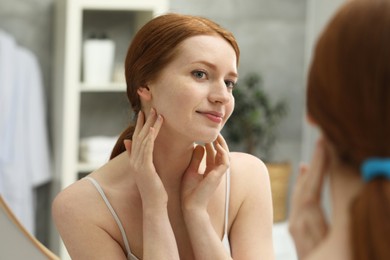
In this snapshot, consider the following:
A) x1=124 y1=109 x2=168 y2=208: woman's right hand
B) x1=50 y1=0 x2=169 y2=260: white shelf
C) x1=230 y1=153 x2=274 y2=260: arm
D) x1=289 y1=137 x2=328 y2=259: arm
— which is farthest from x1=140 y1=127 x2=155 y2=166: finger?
x1=50 y1=0 x2=169 y2=260: white shelf

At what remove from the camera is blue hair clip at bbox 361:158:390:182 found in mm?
492

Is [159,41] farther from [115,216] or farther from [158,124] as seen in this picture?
[115,216]

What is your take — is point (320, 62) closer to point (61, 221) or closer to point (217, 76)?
point (217, 76)

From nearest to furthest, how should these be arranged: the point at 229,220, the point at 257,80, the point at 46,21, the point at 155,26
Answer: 1. the point at 155,26
2. the point at 229,220
3. the point at 46,21
4. the point at 257,80

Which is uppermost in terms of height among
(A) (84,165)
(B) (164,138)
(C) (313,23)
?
(B) (164,138)

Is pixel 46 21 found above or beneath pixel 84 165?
above

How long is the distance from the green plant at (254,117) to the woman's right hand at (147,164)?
4.22 feet

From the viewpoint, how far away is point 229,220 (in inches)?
37.1

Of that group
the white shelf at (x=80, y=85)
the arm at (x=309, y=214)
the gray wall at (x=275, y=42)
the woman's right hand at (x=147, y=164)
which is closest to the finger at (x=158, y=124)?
the woman's right hand at (x=147, y=164)

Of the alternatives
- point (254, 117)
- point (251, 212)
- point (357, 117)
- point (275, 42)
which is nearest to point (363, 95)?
point (357, 117)

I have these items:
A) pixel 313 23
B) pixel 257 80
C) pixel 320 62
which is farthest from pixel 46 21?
pixel 320 62

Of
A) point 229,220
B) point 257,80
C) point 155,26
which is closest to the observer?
point 155,26

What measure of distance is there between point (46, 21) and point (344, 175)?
139cm

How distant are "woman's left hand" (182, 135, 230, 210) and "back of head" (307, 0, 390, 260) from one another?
395 mm
